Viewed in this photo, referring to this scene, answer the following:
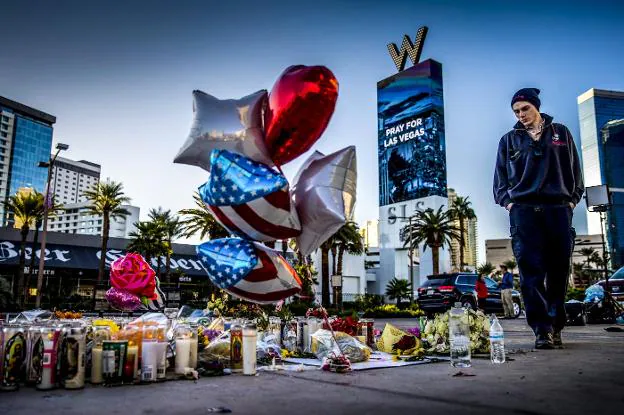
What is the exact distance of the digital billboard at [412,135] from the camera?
243 feet

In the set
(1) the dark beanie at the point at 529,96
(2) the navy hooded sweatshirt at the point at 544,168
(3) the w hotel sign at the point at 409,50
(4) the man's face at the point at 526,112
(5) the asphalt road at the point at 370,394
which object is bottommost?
(5) the asphalt road at the point at 370,394

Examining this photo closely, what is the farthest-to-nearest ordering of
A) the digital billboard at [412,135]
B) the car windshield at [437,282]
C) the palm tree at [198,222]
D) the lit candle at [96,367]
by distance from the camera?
the digital billboard at [412,135] < the palm tree at [198,222] < the car windshield at [437,282] < the lit candle at [96,367]

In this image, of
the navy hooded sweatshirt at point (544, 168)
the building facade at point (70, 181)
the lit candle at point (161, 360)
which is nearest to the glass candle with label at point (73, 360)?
the lit candle at point (161, 360)

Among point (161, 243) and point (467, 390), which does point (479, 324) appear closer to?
point (467, 390)

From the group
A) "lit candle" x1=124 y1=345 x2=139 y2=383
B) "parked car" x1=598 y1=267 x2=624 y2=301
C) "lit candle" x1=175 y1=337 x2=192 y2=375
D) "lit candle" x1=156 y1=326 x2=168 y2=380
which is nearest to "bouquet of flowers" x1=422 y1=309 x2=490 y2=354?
"lit candle" x1=175 y1=337 x2=192 y2=375

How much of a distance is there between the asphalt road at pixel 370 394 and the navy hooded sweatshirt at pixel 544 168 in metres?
2.34

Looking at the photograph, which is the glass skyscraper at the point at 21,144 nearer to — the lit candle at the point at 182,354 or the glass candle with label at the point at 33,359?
the glass candle with label at the point at 33,359

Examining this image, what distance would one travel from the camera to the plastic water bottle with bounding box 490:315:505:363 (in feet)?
17.2

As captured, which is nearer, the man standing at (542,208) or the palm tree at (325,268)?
the man standing at (542,208)

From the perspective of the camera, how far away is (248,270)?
179 inches

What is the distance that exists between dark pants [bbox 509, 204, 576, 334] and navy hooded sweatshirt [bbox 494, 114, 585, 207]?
16 cm

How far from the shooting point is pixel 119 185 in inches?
A: 1597

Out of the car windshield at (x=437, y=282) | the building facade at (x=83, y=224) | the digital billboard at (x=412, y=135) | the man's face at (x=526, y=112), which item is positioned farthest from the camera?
the building facade at (x=83, y=224)

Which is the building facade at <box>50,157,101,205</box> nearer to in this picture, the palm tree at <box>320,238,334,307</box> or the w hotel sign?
the w hotel sign
